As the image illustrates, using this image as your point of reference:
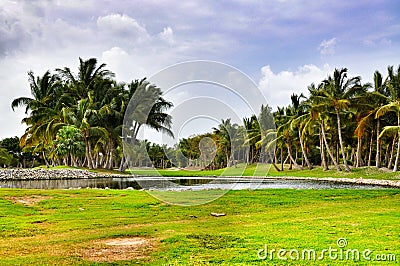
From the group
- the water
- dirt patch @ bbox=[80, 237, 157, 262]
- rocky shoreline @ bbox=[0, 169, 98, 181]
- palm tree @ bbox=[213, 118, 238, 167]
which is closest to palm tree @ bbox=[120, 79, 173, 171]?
rocky shoreline @ bbox=[0, 169, 98, 181]

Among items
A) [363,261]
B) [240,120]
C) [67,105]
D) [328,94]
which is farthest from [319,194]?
[67,105]

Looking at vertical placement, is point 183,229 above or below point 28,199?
below

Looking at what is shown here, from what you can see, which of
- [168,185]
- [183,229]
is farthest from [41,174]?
[183,229]

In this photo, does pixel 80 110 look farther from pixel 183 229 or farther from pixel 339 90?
pixel 183 229

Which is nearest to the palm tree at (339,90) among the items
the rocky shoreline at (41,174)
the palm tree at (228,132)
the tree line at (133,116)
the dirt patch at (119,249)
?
the tree line at (133,116)

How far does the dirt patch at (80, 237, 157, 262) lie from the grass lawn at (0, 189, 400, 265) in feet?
0.06

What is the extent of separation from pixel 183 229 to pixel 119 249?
8.07 ft

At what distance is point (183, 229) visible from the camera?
1054 cm

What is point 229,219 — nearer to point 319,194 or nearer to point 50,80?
point 319,194

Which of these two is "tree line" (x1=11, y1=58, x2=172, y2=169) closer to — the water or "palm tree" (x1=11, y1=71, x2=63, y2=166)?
"palm tree" (x1=11, y1=71, x2=63, y2=166)

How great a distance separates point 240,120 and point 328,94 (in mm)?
29002

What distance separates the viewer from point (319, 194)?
19.3m

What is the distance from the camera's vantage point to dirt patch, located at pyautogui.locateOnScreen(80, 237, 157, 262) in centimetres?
774

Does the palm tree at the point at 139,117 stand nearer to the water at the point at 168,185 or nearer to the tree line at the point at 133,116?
the tree line at the point at 133,116
